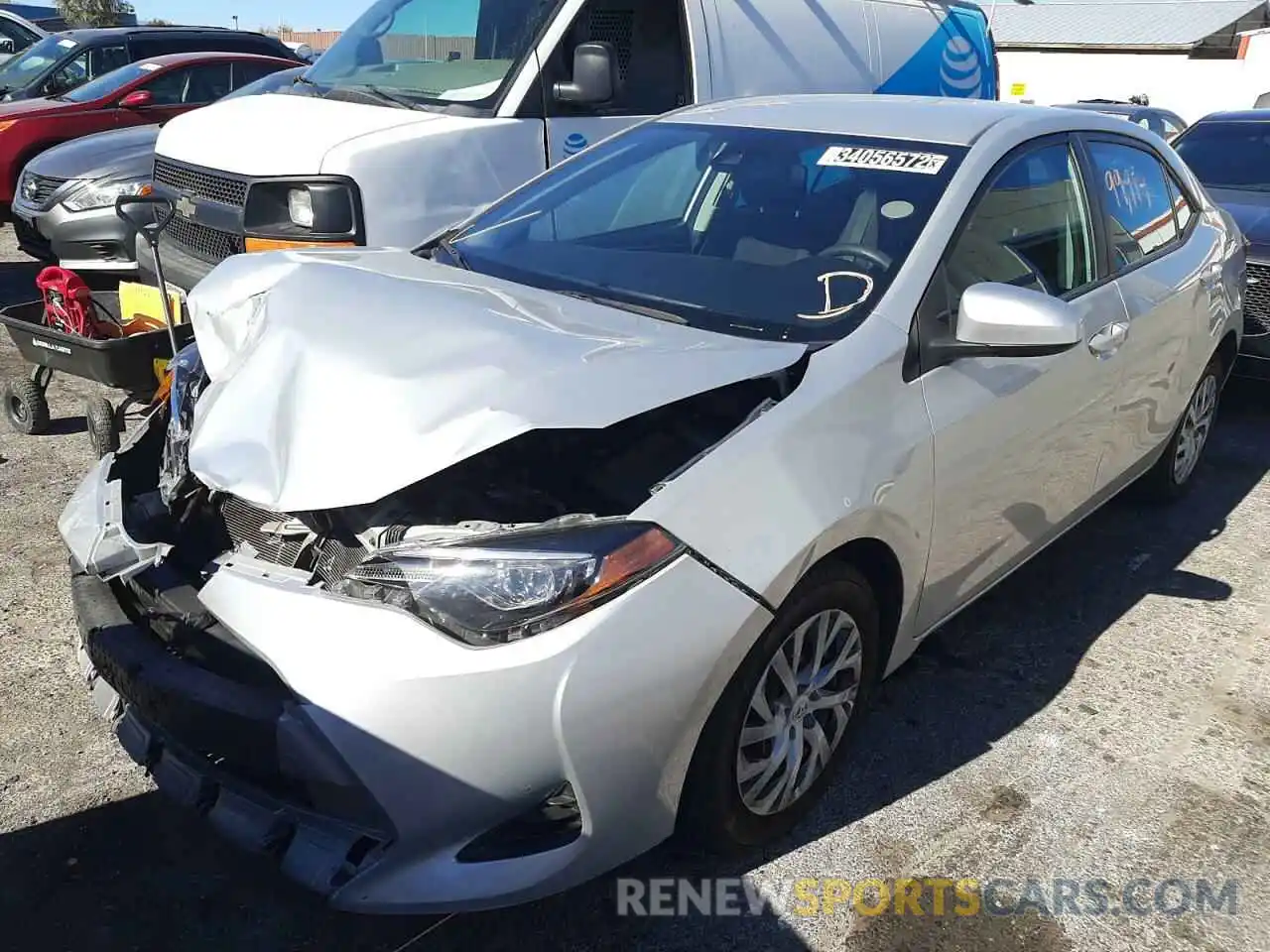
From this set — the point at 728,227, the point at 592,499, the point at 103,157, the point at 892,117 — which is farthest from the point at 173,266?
the point at 592,499

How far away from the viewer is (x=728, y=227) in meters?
3.27

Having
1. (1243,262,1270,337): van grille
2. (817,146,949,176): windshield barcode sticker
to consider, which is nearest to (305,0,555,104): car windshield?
(817,146,949,176): windshield barcode sticker

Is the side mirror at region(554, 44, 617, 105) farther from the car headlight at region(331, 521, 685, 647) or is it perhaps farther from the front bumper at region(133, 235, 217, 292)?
the car headlight at region(331, 521, 685, 647)

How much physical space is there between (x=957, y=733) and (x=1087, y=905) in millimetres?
695

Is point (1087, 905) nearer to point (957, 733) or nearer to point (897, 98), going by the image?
point (957, 733)

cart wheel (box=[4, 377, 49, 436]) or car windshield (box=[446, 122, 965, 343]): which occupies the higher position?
car windshield (box=[446, 122, 965, 343])

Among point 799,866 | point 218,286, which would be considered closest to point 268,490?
point 218,286

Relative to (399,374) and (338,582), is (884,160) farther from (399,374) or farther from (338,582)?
(338,582)

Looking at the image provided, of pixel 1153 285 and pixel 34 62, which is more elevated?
pixel 1153 285

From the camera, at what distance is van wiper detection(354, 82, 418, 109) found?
17.2ft

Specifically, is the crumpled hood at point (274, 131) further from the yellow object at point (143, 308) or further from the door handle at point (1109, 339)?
the door handle at point (1109, 339)

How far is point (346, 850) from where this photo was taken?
215cm

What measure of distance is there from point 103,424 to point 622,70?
122 inches

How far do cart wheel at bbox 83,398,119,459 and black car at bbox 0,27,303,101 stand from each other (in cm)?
699
